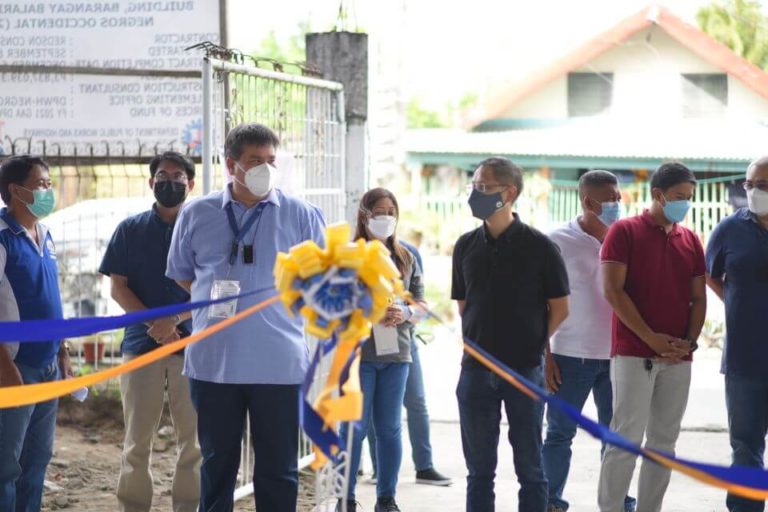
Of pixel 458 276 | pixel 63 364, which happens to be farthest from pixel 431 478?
pixel 63 364

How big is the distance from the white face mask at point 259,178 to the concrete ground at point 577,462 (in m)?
2.54

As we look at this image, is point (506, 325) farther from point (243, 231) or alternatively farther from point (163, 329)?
point (163, 329)

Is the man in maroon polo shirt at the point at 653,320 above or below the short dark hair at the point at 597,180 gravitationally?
below

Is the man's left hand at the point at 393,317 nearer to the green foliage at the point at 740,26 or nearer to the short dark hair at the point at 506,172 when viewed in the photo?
the short dark hair at the point at 506,172

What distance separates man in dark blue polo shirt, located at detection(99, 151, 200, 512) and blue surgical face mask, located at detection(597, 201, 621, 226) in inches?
84.1

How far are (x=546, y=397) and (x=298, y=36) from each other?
33.4m

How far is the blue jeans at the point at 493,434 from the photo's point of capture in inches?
221

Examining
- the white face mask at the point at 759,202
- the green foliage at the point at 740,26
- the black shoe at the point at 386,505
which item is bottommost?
the black shoe at the point at 386,505

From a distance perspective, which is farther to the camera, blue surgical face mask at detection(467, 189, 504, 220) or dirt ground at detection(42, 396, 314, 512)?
dirt ground at detection(42, 396, 314, 512)

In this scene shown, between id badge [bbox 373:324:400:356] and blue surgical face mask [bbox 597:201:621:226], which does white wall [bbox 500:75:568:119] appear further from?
id badge [bbox 373:324:400:356]

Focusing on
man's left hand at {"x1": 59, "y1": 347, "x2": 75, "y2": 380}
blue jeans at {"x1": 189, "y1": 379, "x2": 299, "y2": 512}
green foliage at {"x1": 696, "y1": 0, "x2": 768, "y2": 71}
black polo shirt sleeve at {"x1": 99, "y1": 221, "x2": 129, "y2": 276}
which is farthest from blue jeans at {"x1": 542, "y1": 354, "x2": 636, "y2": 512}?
green foliage at {"x1": 696, "y1": 0, "x2": 768, "y2": 71}

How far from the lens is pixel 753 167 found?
6.19 metres

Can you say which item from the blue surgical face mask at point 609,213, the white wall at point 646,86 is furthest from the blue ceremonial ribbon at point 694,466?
the white wall at point 646,86

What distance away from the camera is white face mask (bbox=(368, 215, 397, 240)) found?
6.62 m
